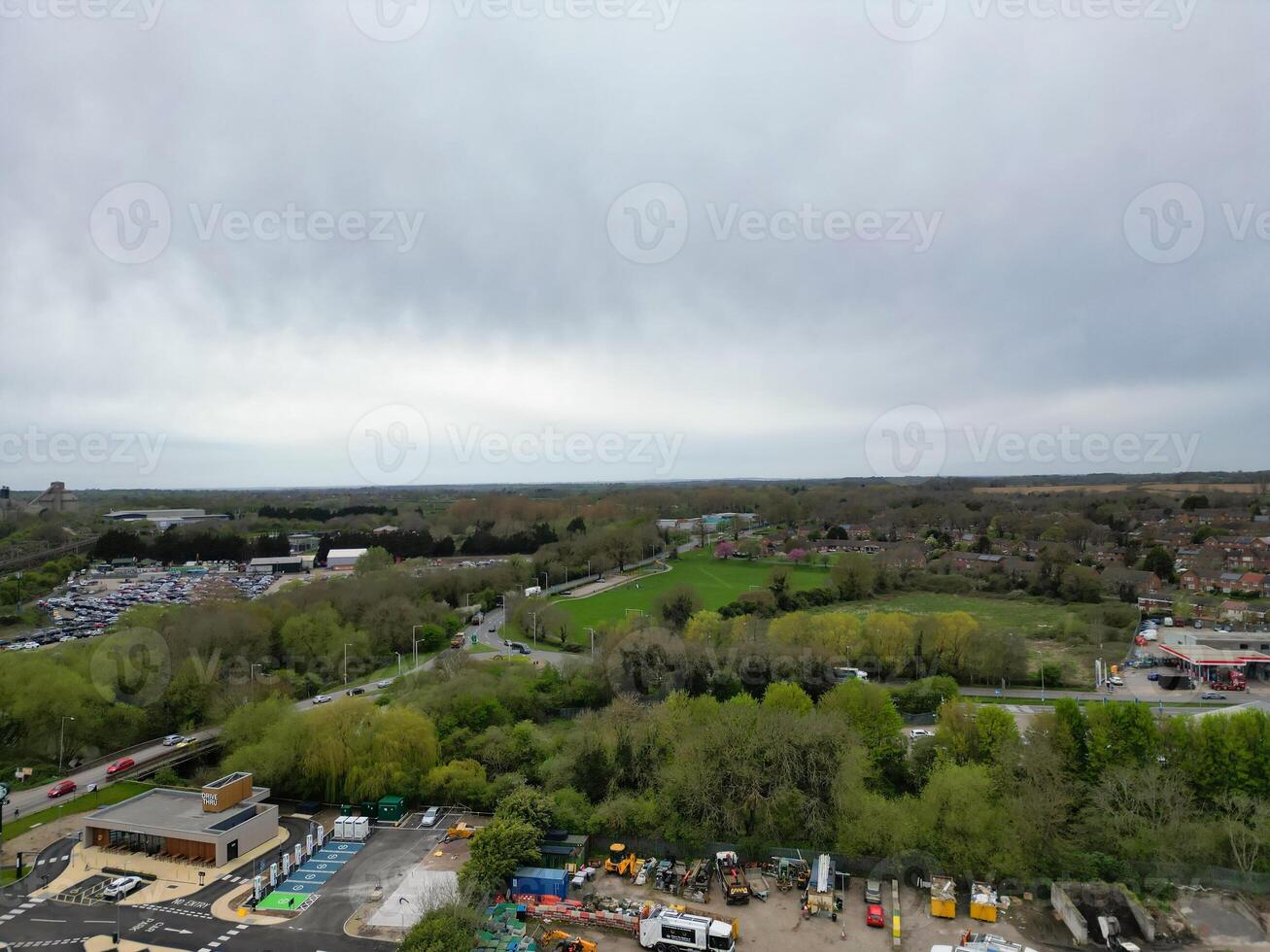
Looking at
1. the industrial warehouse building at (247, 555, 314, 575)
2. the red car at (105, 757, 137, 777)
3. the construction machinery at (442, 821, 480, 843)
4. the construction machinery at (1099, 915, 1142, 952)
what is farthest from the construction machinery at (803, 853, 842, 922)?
the industrial warehouse building at (247, 555, 314, 575)

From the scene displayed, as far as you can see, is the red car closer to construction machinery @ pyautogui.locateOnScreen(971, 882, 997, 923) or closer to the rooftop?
the rooftop

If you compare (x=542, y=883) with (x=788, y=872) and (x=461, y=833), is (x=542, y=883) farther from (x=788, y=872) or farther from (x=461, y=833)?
(x=788, y=872)

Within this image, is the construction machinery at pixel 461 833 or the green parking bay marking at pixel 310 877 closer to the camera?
the green parking bay marking at pixel 310 877

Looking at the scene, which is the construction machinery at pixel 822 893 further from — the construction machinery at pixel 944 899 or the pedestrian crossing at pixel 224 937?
the pedestrian crossing at pixel 224 937

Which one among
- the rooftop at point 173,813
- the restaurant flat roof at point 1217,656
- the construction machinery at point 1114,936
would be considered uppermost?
the restaurant flat roof at point 1217,656

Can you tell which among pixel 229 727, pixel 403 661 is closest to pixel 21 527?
pixel 403 661

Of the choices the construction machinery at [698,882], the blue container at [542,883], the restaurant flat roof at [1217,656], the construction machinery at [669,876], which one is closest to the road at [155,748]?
the blue container at [542,883]
